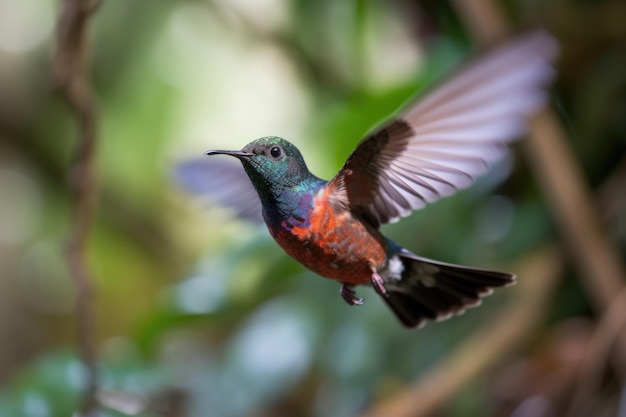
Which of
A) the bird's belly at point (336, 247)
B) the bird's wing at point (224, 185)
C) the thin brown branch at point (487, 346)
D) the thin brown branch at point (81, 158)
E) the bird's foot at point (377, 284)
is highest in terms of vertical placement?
the thin brown branch at point (81, 158)

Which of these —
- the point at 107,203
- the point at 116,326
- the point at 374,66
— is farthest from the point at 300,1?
the point at 116,326

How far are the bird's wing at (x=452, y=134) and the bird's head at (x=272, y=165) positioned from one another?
50 millimetres

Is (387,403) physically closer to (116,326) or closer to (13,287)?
(116,326)

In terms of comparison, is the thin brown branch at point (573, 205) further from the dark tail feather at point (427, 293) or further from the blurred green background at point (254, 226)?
the dark tail feather at point (427, 293)

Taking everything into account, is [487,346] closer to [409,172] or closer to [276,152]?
[409,172]

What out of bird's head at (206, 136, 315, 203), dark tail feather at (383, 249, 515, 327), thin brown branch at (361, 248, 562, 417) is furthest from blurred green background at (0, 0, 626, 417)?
bird's head at (206, 136, 315, 203)

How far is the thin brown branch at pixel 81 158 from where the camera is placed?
91cm

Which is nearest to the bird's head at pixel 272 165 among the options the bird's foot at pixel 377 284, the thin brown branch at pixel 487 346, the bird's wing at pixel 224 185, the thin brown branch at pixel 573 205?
the bird's foot at pixel 377 284

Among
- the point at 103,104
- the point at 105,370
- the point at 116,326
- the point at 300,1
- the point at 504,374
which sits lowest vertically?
the point at 504,374

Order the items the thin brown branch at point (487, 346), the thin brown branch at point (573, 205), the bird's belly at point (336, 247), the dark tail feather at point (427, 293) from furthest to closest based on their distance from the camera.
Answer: the thin brown branch at point (573, 205), the thin brown branch at point (487, 346), the dark tail feather at point (427, 293), the bird's belly at point (336, 247)

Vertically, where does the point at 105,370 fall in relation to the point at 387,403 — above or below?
above

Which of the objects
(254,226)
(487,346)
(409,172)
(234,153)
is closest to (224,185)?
(254,226)

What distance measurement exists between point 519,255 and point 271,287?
0.50 metres

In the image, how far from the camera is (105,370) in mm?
1375
